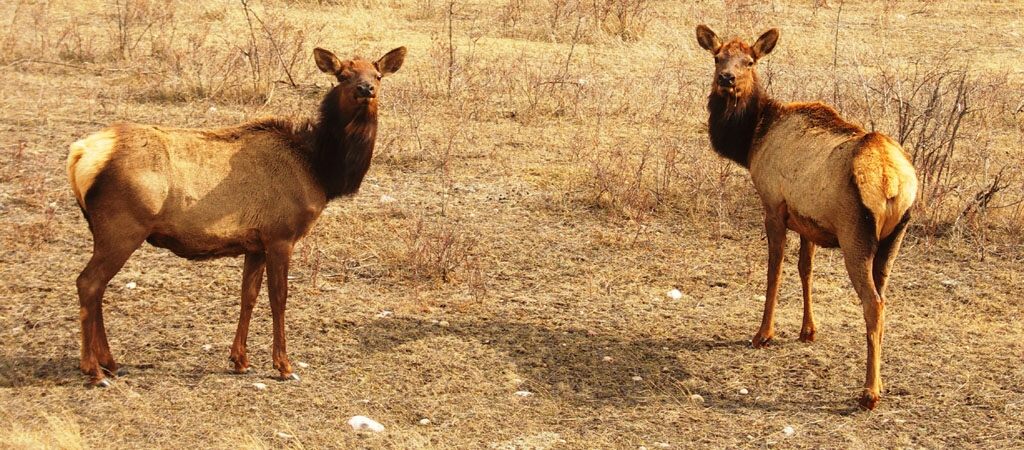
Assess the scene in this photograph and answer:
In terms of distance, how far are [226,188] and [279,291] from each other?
709 mm

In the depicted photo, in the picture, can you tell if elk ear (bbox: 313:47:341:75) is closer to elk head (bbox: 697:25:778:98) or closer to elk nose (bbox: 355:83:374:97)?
elk nose (bbox: 355:83:374:97)

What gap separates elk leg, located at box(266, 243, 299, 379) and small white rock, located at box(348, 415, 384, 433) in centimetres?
72

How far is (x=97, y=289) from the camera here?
5988 millimetres

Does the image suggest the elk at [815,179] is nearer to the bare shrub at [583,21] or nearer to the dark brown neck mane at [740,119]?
the dark brown neck mane at [740,119]

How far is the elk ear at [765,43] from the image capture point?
308 inches

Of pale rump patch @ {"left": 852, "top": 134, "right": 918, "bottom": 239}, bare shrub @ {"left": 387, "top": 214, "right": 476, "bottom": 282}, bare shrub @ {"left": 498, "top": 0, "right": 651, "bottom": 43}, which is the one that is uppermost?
pale rump patch @ {"left": 852, "top": 134, "right": 918, "bottom": 239}

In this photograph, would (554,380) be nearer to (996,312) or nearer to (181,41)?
(996,312)

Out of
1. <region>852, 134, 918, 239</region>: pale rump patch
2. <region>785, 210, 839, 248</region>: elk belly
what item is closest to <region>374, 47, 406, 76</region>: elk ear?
<region>785, 210, 839, 248</region>: elk belly

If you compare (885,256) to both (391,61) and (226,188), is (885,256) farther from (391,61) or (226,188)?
(226,188)

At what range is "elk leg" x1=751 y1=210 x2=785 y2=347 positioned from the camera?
714 cm

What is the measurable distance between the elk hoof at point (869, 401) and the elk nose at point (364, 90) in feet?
11.9

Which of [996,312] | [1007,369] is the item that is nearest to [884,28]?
[996,312]

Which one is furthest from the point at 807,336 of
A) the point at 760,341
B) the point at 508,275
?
the point at 508,275

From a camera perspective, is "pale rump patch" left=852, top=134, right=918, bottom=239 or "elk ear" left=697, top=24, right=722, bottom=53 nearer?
"pale rump patch" left=852, top=134, right=918, bottom=239
